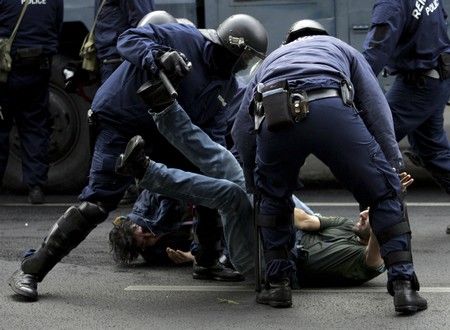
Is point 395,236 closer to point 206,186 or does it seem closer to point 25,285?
point 206,186

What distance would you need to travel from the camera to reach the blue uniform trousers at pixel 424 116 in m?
8.16

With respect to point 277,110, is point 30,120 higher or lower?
lower

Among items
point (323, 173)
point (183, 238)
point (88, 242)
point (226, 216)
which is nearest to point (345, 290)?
point (226, 216)

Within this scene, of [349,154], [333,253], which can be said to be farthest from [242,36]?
[333,253]

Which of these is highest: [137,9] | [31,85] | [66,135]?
[137,9]

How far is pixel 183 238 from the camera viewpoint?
292 inches

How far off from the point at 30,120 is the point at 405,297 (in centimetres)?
475

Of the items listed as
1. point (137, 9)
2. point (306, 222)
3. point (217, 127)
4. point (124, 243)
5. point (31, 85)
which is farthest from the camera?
point (31, 85)

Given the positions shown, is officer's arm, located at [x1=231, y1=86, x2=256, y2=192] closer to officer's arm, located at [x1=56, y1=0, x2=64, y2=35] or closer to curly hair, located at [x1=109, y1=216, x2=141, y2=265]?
curly hair, located at [x1=109, y1=216, x2=141, y2=265]

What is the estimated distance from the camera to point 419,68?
812cm

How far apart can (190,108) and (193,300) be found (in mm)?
971

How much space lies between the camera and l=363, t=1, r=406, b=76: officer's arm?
313 inches

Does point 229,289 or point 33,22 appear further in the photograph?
point 33,22

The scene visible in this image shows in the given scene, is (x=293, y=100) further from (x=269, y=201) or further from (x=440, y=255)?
(x=440, y=255)
